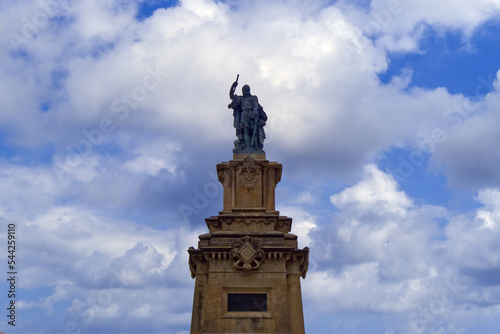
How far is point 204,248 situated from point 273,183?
21.9ft

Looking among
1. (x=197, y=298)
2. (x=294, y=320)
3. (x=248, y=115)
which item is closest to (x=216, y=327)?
(x=197, y=298)

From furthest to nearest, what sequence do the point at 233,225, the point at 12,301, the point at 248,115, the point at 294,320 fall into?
the point at 248,115
the point at 233,225
the point at 294,320
the point at 12,301

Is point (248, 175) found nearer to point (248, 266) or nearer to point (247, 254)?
point (247, 254)

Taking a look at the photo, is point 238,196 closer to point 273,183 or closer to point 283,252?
point 273,183

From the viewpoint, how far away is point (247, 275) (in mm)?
37969

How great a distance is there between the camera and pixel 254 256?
124 feet

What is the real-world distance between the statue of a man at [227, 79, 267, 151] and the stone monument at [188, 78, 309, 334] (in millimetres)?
1995

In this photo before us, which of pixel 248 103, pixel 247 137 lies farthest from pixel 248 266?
pixel 248 103

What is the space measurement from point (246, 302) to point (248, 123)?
40.1ft

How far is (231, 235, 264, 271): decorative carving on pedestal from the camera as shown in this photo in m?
37.8

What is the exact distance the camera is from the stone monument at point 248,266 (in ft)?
121

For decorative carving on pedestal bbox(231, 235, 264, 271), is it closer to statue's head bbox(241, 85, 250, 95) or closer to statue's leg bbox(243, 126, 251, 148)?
statue's leg bbox(243, 126, 251, 148)

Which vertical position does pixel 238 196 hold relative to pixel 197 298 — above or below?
above

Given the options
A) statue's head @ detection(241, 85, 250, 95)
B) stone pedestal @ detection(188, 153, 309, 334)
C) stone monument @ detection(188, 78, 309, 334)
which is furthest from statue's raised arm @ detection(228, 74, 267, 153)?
stone pedestal @ detection(188, 153, 309, 334)
